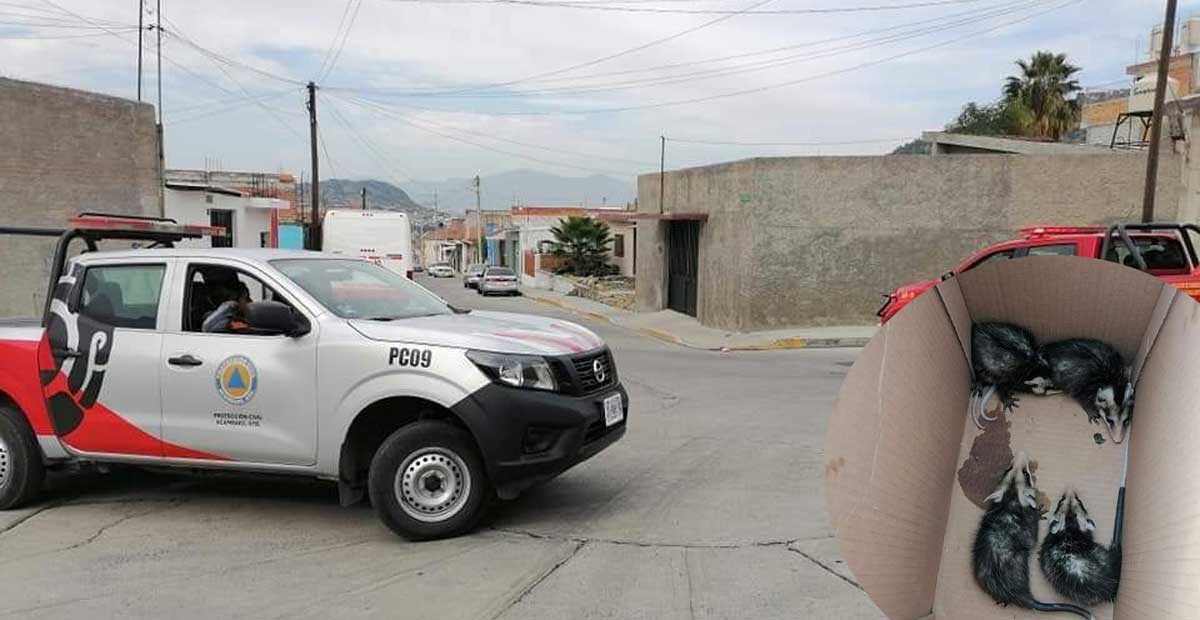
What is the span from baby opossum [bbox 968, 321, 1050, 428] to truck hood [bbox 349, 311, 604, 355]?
315cm

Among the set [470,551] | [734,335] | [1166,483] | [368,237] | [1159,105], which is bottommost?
[734,335]

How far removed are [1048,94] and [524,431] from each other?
39307 mm

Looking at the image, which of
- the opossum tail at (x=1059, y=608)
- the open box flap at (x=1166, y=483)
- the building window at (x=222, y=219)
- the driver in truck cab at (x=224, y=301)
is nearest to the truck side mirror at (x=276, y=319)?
the driver in truck cab at (x=224, y=301)

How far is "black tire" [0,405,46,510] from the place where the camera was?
600 centimetres

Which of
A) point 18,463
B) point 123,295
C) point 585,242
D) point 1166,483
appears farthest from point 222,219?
point 1166,483

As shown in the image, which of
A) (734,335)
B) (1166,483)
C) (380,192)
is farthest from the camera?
(380,192)

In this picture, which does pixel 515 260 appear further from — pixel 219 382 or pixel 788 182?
pixel 219 382

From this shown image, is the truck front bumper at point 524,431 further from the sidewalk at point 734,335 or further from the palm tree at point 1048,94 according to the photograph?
the palm tree at point 1048,94

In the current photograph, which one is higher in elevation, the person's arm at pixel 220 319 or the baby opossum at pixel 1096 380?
the baby opossum at pixel 1096 380

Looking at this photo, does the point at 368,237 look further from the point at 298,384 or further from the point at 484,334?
the point at 484,334

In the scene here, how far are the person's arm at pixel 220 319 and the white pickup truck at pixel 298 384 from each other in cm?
1

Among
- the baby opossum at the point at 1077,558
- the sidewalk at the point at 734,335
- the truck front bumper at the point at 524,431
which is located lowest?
the sidewalk at the point at 734,335

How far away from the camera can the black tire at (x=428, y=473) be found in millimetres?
5203

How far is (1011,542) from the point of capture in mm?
2451
